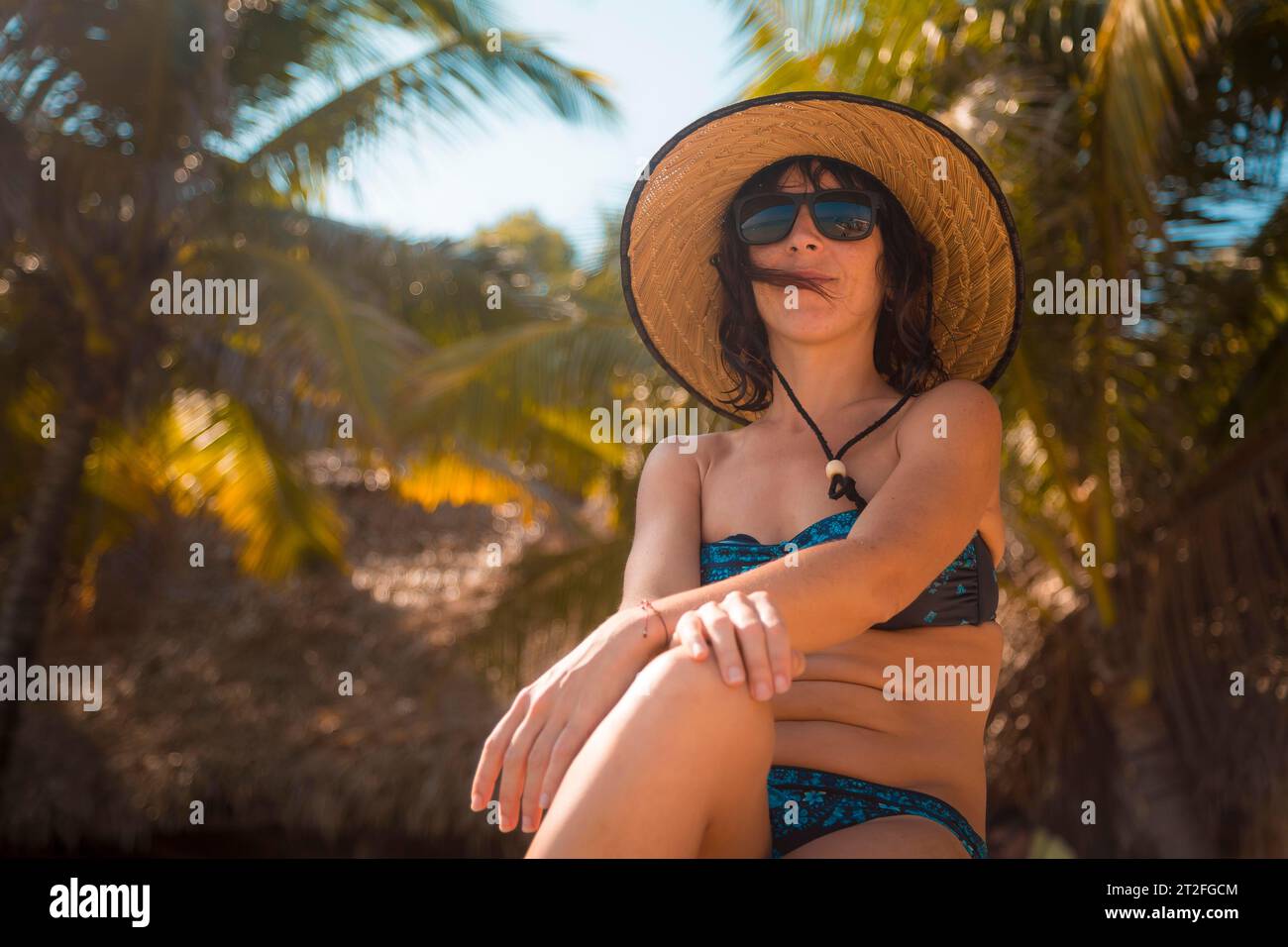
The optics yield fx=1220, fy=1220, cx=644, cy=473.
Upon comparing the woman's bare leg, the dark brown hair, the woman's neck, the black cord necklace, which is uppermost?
the dark brown hair

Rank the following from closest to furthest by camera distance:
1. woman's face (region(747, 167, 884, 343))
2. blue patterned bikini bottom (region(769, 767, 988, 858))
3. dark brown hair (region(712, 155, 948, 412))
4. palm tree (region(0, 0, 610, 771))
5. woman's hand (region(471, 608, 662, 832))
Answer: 1. woman's hand (region(471, 608, 662, 832))
2. blue patterned bikini bottom (region(769, 767, 988, 858))
3. woman's face (region(747, 167, 884, 343))
4. dark brown hair (region(712, 155, 948, 412))
5. palm tree (region(0, 0, 610, 771))

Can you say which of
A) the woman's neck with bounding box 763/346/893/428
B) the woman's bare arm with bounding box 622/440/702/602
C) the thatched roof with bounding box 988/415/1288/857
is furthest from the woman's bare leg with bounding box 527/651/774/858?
the thatched roof with bounding box 988/415/1288/857

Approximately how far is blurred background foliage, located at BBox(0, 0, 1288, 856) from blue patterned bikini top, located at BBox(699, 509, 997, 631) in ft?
11.2

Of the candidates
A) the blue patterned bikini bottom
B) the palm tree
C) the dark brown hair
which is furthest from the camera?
the palm tree

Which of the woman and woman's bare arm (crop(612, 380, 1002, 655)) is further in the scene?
woman's bare arm (crop(612, 380, 1002, 655))

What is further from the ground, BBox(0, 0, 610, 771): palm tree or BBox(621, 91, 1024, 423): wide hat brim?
BBox(0, 0, 610, 771): palm tree

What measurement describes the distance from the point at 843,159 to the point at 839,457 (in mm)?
596

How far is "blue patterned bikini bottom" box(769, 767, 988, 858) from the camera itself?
1758mm

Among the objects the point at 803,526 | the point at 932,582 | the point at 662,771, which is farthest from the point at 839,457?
the point at 662,771

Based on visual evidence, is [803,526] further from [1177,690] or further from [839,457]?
[1177,690]

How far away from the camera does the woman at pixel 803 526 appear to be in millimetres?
1433

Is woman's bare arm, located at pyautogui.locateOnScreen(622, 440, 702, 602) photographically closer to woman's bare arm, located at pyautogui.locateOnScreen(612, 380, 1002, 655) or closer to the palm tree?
woman's bare arm, located at pyautogui.locateOnScreen(612, 380, 1002, 655)

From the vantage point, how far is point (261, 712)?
10.7 metres
